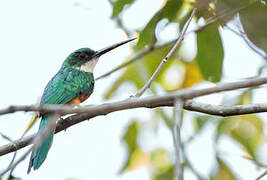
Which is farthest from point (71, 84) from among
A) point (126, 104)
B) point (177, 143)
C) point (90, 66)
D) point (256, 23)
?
point (177, 143)

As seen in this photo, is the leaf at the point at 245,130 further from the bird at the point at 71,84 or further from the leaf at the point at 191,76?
the bird at the point at 71,84

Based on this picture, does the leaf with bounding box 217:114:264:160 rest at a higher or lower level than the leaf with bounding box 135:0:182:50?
lower

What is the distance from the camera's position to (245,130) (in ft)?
12.9

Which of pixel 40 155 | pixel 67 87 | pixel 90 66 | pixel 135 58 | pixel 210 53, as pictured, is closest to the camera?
pixel 40 155

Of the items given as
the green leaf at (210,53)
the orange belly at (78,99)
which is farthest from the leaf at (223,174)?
the orange belly at (78,99)

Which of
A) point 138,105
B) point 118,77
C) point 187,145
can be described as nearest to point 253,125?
point 187,145

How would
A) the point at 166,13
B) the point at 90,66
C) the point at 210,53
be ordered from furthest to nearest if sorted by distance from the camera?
the point at 90,66 < the point at 210,53 < the point at 166,13

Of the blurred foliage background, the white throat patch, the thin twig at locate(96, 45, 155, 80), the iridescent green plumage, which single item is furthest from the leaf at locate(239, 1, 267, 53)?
the white throat patch

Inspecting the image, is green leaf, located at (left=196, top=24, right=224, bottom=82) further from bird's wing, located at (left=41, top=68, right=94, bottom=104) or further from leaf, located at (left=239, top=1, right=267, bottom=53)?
bird's wing, located at (left=41, top=68, right=94, bottom=104)

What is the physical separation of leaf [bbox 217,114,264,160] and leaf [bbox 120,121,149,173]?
0.92 metres

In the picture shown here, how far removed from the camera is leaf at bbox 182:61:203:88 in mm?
4320

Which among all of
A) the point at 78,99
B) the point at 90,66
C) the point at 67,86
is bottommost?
the point at 90,66

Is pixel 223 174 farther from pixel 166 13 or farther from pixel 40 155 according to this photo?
pixel 40 155

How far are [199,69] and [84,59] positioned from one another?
4.90 feet
